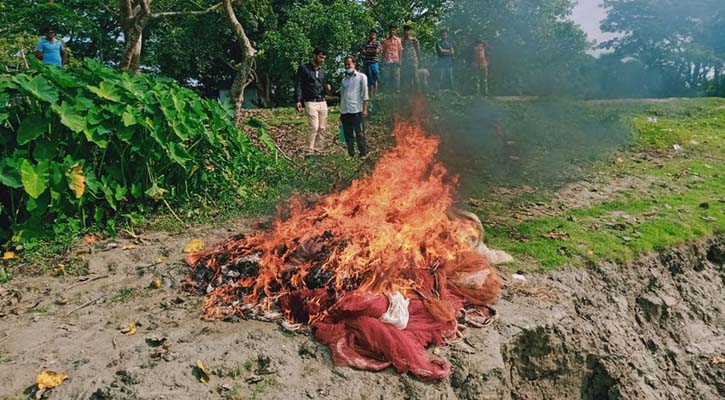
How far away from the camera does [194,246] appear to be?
20.0ft

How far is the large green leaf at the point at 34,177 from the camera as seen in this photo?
18.3ft

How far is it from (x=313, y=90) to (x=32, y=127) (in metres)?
4.60

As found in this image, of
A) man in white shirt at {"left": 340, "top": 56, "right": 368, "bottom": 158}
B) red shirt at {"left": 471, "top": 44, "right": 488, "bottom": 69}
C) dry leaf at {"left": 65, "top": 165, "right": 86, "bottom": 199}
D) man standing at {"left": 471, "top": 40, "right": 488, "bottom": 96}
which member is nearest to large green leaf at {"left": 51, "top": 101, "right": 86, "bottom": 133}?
dry leaf at {"left": 65, "top": 165, "right": 86, "bottom": 199}

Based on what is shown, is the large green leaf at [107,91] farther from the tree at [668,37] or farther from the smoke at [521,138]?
the tree at [668,37]

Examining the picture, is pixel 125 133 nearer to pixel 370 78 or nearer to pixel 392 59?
pixel 370 78

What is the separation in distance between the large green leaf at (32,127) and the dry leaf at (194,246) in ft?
6.62

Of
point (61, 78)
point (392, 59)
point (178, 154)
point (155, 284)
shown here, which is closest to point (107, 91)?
point (61, 78)

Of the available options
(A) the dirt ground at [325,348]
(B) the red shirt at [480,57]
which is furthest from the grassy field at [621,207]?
(B) the red shirt at [480,57]

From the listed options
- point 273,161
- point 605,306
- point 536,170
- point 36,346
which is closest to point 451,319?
point 605,306

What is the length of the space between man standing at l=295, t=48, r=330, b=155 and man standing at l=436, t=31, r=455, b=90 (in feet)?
13.4

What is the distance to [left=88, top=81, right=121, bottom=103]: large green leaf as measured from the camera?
246 inches

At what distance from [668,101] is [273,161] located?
14770 millimetres

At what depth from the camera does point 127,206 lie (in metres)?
6.95

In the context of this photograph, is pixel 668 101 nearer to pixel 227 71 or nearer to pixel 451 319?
pixel 451 319
